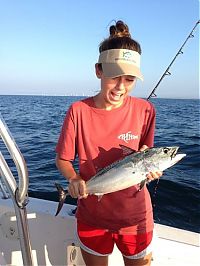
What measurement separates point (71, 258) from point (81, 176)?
97 centimetres

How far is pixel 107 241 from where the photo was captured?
238cm

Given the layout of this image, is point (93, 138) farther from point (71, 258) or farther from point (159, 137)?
point (159, 137)

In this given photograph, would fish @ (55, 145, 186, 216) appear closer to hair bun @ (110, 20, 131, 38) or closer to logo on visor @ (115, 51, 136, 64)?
logo on visor @ (115, 51, 136, 64)

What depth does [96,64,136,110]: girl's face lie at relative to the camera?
2254mm

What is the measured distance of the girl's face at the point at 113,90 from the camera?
225 centimetres

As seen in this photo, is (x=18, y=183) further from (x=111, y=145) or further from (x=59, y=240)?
(x=59, y=240)

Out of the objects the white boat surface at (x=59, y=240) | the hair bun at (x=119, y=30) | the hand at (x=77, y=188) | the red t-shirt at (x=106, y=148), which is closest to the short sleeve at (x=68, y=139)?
the red t-shirt at (x=106, y=148)

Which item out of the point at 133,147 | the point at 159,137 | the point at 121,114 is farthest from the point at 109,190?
the point at 159,137

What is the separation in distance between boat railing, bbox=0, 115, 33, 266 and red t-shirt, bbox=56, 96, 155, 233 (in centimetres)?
66

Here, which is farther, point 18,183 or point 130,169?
point 130,169

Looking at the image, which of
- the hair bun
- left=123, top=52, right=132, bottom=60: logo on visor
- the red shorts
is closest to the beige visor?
left=123, top=52, right=132, bottom=60: logo on visor

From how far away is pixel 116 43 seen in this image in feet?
7.43

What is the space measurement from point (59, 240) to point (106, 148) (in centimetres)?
116

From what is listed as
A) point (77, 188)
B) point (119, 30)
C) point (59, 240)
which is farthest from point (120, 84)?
point (59, 240)
